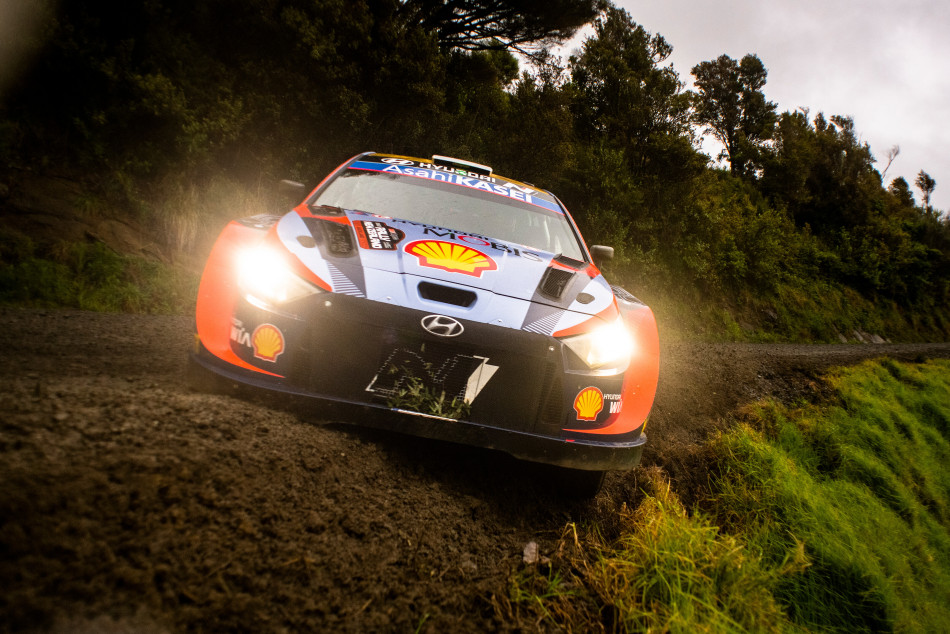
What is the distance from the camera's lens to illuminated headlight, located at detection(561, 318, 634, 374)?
6.63 feet

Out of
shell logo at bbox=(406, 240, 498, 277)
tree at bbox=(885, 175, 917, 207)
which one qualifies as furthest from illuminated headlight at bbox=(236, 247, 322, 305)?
tree at bbox=(885, 175, 917, 207)

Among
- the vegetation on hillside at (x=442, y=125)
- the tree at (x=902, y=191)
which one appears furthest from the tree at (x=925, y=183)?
the vegetation on hillside at (x=442, y=125)

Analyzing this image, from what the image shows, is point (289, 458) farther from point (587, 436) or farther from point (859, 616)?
point (859, 616)

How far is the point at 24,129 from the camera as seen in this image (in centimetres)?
559

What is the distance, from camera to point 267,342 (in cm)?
187

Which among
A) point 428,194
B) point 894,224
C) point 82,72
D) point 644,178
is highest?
point 894,224

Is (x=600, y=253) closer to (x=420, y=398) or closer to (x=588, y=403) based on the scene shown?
(x=588, y=403)

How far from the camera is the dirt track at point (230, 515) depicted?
1050 millimetres

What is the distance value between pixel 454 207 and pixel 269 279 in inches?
61.8

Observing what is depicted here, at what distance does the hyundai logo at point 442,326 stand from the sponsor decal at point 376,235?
A: 0.54 m

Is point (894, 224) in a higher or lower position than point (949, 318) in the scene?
higher

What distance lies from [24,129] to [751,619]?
8.12m

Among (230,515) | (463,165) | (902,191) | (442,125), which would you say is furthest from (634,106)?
(902,191)

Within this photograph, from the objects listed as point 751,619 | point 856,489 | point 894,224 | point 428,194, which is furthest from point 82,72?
point 894,224
